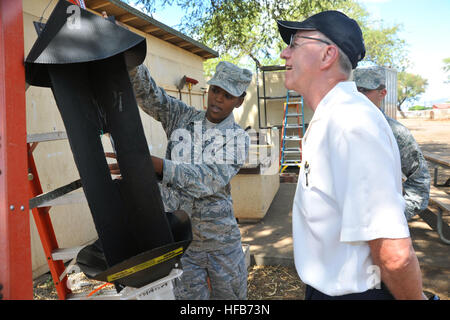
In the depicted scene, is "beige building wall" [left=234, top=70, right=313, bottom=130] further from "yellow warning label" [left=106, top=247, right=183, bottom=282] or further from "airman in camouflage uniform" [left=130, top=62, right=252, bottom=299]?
"yellow warning label" [left=106, top=247, right=183, bottom=282]

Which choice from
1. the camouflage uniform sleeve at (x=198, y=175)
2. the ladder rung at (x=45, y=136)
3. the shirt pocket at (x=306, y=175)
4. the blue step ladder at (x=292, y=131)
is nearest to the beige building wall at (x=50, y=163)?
the ladder rung at (x=45, y=136)

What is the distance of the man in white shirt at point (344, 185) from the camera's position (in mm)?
A: 1040

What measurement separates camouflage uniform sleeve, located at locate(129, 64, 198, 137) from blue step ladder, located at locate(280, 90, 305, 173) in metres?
8.24

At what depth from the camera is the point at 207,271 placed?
235 cm

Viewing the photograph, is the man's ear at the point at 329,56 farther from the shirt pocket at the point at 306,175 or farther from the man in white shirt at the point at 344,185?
the shirt pocket at the point at 306,175

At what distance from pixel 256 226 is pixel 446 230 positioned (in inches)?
110

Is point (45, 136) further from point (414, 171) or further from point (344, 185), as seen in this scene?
point (414, 171)

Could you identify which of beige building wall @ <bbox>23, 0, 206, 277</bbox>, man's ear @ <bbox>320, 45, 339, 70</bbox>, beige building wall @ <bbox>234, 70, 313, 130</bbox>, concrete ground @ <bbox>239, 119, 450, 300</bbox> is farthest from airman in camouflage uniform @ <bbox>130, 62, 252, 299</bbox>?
beige building wall @ <bbox>234, 70, 313, 130</bbox>

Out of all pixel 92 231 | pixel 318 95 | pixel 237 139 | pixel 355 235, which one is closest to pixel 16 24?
pixel 318 95

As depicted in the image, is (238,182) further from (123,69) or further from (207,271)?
(123,69)

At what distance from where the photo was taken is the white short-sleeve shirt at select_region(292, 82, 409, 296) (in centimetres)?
104

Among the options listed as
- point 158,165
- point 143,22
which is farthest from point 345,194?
point 143,22

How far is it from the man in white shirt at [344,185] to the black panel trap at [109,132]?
18.9 inches

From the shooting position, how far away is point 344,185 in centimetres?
110
